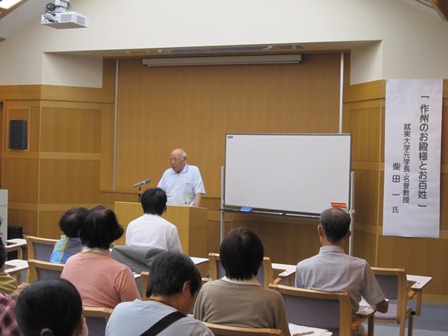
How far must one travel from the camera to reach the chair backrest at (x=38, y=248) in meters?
5.06

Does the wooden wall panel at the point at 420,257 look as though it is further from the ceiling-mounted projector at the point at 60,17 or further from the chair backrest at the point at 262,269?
the ceiling-mounted projector at the point at 60,17

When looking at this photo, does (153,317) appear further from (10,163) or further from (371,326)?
(10,163)

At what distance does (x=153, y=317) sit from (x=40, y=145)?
688 centimetres

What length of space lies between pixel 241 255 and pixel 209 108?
19.5ft

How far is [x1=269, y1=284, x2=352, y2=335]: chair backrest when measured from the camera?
3258 millimetres

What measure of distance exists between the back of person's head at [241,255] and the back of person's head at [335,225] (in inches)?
37.2

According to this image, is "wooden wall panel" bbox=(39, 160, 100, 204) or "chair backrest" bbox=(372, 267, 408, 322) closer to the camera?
"chair backrest" bbox=(372, 267, 408, 322)

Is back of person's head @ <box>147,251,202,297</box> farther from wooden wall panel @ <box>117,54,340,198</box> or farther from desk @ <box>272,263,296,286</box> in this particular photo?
wooden wall panel @ <box>117,54,340,198</box>

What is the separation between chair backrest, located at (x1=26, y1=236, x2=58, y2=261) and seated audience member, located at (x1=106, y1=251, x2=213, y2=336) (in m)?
3.02

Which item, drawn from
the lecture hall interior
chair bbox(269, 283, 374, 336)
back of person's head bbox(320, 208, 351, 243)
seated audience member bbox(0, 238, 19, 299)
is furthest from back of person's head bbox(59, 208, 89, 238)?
the lecture hall interior

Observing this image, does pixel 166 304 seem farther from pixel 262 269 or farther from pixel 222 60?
pixel 222 60

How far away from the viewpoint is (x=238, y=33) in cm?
755

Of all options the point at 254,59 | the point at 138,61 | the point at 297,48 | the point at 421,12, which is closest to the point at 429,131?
the point at 421,12

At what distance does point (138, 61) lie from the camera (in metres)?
8.85
